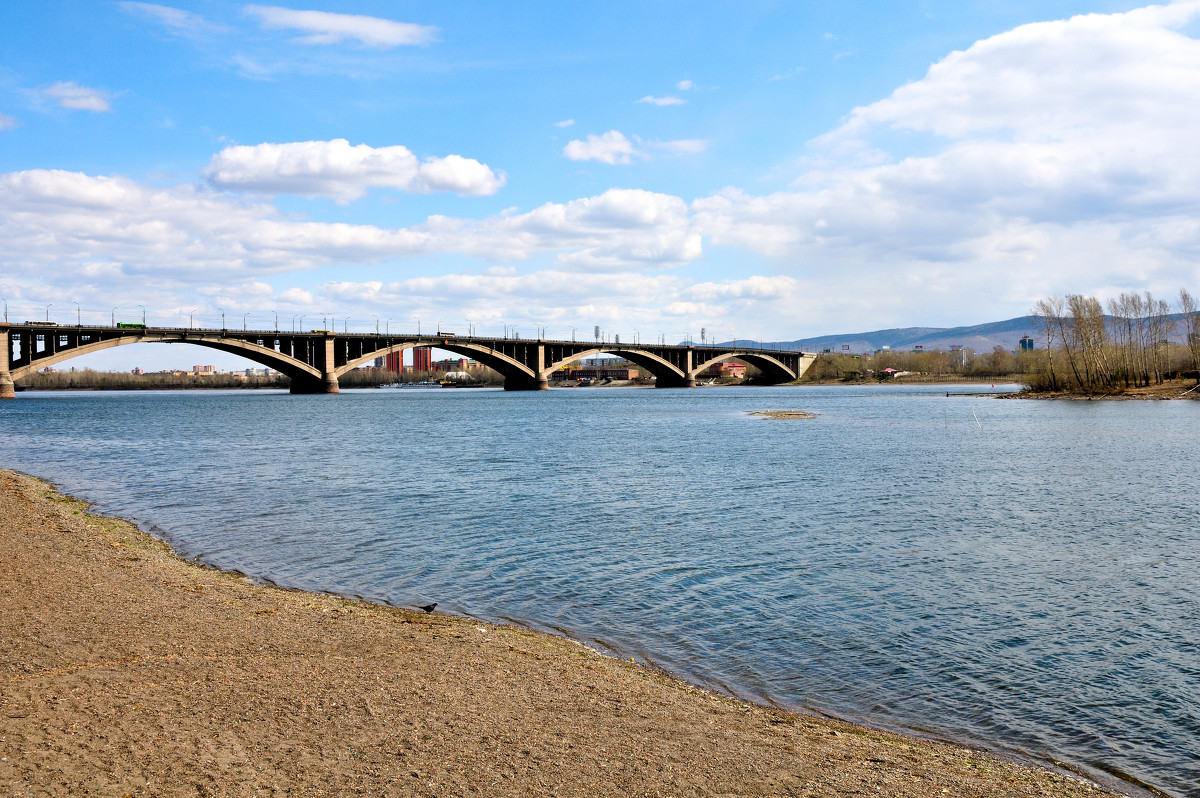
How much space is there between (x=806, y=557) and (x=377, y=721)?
1247 centimetres

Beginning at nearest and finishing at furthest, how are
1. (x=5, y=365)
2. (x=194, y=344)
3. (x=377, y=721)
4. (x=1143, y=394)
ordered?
(x=377, y=721) < (x=1143, y=394) < (x=5, y=365) < (x=194, y=344)

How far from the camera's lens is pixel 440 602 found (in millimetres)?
14398

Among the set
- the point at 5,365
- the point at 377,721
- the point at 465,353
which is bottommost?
the point at 377,721

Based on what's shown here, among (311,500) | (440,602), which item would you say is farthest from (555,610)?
(311,500)

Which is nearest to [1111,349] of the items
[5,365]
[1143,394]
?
[1143,394]

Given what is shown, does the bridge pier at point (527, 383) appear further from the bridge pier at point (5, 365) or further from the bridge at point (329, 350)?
the bridge pier at point (5, 365)

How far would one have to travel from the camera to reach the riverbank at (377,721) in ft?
21.7

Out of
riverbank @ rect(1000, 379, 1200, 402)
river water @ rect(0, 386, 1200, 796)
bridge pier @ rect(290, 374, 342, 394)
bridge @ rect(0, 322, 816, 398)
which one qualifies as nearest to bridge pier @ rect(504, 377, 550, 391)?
bridge @ rect(0, 322, 816, 398)

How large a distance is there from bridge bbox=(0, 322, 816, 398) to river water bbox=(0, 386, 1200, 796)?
65611 mm

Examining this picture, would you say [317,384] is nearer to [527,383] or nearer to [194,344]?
[194,344]

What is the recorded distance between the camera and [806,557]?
18250 millimetres

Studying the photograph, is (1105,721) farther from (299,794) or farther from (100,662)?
(100,662)

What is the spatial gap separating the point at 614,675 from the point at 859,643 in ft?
14.1

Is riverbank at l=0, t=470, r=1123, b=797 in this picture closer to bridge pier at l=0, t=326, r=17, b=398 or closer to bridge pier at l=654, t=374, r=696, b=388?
bridge pier at l=0, t=326, r=17, b=398
